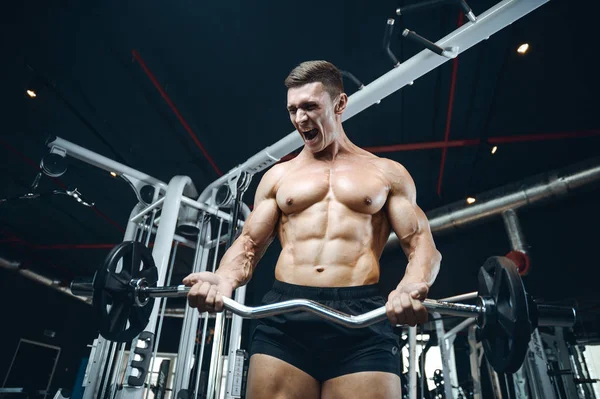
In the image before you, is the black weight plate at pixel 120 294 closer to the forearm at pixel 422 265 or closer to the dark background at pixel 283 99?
the forearm at pixel 422 265

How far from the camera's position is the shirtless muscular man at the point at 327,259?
4.17 ft

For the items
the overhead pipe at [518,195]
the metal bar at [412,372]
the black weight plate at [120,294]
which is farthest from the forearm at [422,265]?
the overhead pipe at [518,195]

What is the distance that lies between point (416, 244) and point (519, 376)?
360 cm

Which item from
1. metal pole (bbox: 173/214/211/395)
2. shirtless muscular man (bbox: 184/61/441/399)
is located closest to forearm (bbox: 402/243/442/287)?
shirtless muscular man (bbox: 184/61/441/399)

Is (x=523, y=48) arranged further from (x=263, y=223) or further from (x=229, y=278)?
(x=229, y=278)

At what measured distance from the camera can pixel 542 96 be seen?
413 centimetres


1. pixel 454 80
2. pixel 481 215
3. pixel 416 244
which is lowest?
pixel 416 244

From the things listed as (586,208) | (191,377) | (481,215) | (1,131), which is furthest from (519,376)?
(1,131)

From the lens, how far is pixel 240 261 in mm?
1544

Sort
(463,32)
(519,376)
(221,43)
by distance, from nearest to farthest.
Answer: (463,32)
(221,43)
(519,376)

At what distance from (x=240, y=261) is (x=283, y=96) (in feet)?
9.97

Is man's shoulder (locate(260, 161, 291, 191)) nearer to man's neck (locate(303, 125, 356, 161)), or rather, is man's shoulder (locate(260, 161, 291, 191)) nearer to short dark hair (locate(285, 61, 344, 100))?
man's neck (locate(303, 125, 356, 161))

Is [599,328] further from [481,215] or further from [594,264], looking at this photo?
[481,215]

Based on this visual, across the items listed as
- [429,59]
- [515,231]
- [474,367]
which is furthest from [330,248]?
[474,367]
